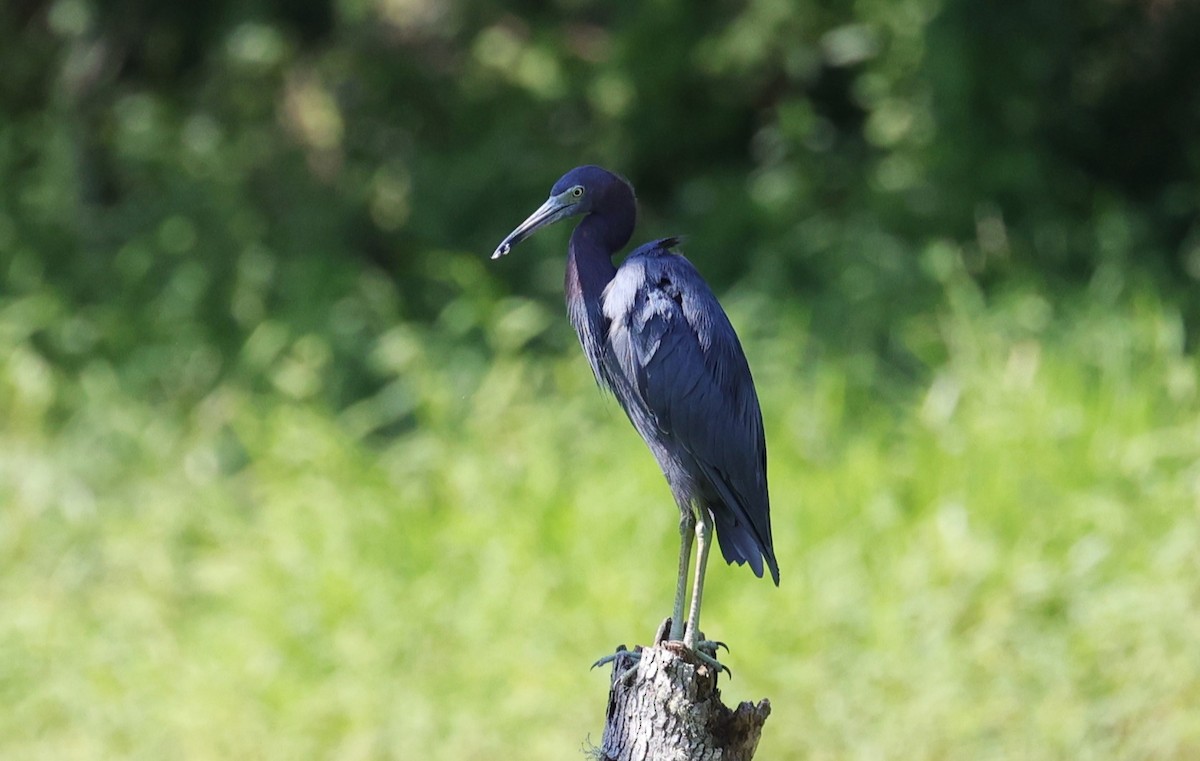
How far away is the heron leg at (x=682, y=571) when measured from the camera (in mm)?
3182

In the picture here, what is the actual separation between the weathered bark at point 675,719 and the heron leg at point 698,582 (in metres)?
0.20

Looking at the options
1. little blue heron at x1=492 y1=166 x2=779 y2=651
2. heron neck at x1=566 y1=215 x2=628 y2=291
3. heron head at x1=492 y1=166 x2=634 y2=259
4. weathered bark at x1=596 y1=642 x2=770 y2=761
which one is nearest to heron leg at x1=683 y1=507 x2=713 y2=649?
little blue heron at x1=492 y1=166 x2=779 y2=651

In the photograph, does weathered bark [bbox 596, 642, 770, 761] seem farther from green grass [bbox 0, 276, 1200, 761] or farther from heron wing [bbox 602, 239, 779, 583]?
green grass [bbox 0, 276, 1200, 761]

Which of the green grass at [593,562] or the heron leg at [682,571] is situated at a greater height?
the green grass at [593,562]

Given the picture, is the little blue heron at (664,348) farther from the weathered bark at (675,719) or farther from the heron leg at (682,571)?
the weathered bark at (675,719)

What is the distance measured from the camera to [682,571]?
3260mm

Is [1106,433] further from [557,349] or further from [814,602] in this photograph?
[557,349]

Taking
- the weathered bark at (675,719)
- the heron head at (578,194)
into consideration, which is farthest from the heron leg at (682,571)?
the heron head at (578,194)

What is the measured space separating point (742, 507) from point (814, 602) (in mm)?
1853

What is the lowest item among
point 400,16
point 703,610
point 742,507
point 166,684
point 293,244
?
point 742,507

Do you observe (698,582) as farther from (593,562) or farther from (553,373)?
(553,373)

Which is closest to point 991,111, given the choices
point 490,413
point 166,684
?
point 490,413

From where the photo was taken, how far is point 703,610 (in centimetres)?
503

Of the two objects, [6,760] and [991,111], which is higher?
[991,111]
